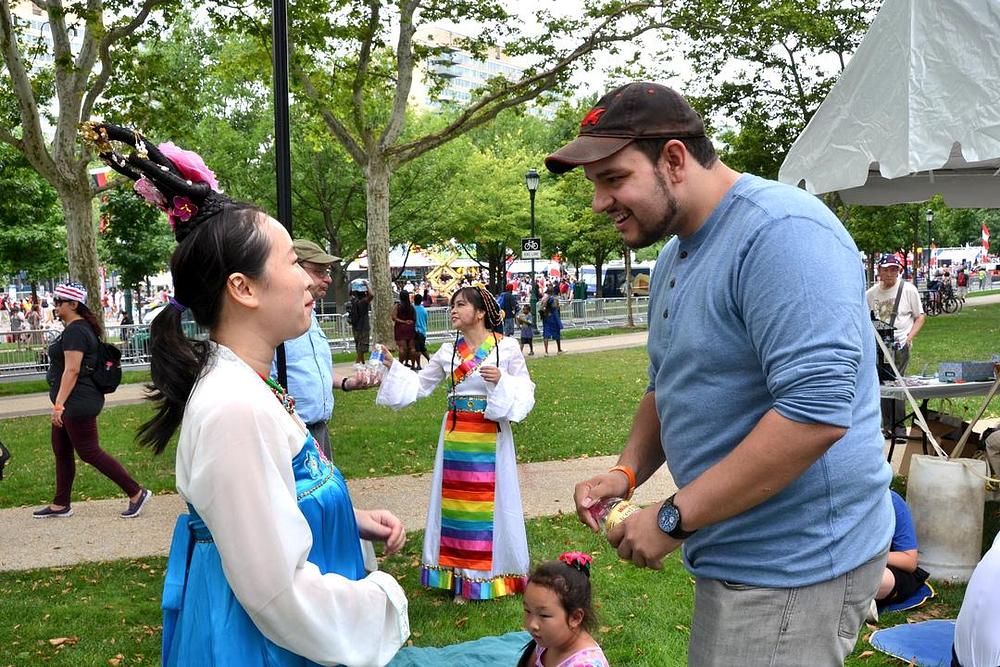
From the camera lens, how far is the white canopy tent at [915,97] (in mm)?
5113

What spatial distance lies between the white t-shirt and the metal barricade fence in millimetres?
10584

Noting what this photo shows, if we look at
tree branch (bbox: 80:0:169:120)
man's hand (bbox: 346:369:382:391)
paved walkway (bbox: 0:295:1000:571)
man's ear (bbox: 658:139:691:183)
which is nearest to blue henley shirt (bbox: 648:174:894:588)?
man's ear (bbox: 658:139:691:183)

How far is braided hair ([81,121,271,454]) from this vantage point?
2.02 meters

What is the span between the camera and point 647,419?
2.52m

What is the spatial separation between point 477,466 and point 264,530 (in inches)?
152

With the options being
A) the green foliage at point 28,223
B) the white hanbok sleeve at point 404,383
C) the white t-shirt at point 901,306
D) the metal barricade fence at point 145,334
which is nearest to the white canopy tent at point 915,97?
the white hanbok sleeve at point 404,383

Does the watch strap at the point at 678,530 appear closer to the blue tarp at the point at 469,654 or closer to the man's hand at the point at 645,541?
the man's hand at the point at 645,541

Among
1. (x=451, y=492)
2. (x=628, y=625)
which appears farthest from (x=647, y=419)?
(x=451, y=492)

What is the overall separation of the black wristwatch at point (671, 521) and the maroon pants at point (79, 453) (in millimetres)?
6656

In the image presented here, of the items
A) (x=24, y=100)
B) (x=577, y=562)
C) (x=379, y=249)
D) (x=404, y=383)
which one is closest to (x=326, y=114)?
(x=379, y=249)

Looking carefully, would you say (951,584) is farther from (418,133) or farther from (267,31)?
(418,133)

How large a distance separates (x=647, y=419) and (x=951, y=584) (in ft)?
13.1

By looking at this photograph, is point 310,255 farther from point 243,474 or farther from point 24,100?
point 24,100

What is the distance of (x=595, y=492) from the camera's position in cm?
232
